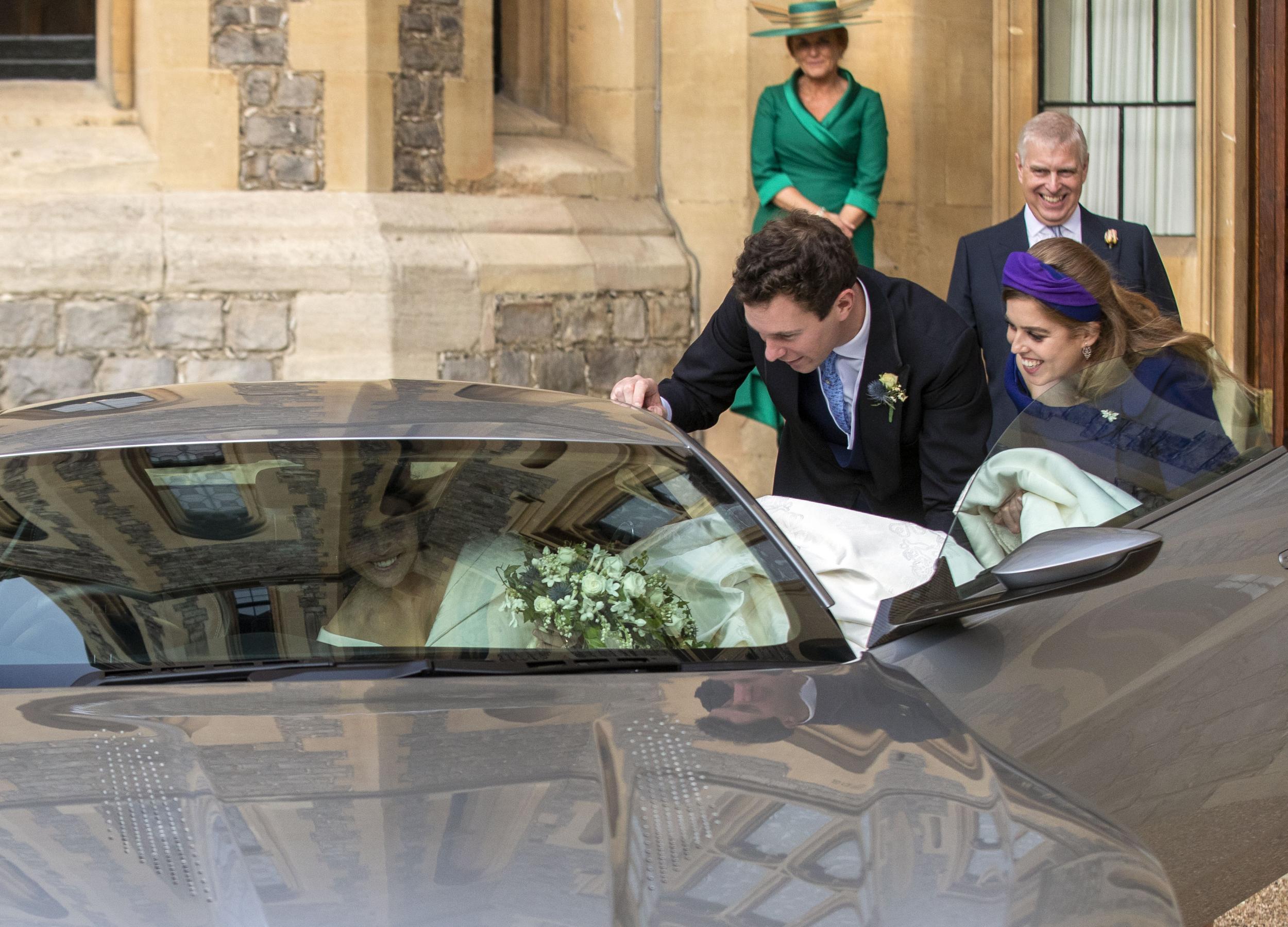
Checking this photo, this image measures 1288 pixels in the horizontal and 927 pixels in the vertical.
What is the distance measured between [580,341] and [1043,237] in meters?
3.03

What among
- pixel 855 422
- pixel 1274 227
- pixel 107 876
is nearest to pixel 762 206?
pixel 1274 227

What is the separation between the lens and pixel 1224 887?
280cm

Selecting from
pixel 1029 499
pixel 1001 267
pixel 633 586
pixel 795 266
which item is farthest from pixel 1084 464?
pixel 1001 267

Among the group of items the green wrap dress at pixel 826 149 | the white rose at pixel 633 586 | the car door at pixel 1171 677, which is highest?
the green wrap dress at pixel 826 149

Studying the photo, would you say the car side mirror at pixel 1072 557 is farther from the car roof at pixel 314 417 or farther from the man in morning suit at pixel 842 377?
the man in morning suit at pixel 842 377

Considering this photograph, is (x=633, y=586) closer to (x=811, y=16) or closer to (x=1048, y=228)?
(x=1048, y=228)

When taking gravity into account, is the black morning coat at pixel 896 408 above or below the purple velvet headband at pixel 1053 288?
below

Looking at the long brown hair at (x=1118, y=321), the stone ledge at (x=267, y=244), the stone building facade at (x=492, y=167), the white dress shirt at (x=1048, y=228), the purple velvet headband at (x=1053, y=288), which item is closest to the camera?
the long brown hair at (x=1118, y=321)

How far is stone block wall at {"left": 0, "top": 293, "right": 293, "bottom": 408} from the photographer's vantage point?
6461 mm

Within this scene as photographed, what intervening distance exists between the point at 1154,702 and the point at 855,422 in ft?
4.48

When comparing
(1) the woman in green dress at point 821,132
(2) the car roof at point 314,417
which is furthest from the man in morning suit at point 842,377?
(1) the woman in green dress at point 821,132

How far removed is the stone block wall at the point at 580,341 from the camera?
23.1 ft

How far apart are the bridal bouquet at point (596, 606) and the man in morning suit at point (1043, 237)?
219cm

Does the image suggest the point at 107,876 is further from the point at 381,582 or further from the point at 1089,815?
the point at 1089,815
